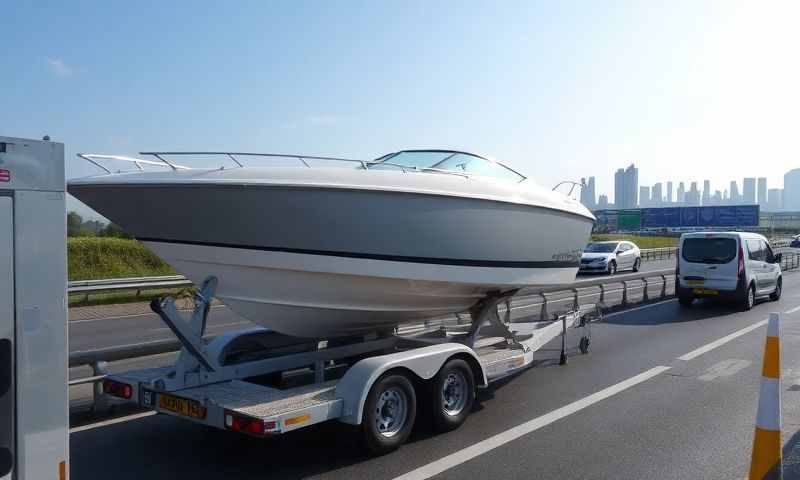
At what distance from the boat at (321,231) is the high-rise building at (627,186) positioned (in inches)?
5489

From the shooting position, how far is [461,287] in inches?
280

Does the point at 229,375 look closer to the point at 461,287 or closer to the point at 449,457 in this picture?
the point at 449,457

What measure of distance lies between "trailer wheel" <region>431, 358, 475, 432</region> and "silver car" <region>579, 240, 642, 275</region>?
77.9ft

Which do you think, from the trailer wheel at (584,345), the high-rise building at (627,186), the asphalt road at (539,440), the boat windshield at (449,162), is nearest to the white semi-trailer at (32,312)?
the asphalt road at (539,440)

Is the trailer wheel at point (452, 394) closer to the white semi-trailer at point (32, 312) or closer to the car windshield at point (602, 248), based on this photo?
the white semi-trailer at point (32, 312)

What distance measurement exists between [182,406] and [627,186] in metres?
147

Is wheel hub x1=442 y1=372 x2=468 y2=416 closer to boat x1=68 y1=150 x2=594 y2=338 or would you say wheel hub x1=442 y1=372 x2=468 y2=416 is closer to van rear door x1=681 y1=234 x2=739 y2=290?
boat x1=68 y1=150 x2=594 y2=338

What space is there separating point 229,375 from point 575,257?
501cm

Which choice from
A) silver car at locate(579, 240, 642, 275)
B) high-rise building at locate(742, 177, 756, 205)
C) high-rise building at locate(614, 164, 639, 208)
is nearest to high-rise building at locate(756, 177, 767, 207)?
high-rise building at locate(742, 177, 756, 205)

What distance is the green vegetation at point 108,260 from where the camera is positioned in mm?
20047

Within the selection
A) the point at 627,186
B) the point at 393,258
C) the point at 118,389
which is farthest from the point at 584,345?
the point at 627,186

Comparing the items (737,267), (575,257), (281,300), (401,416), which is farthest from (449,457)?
(737,267)

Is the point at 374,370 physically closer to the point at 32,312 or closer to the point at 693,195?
the point at 32,312

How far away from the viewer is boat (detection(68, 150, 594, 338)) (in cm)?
566
